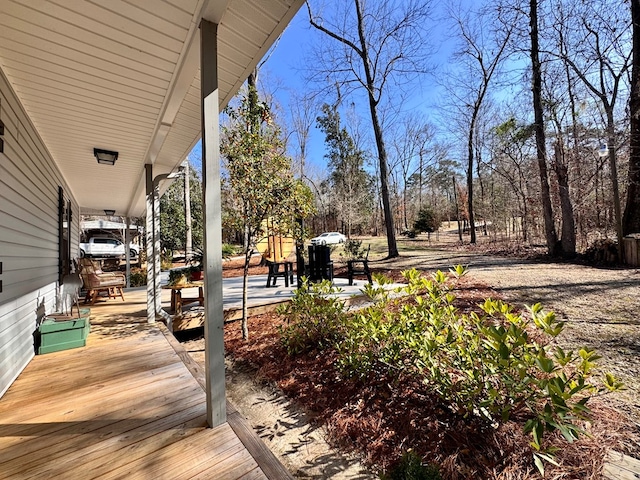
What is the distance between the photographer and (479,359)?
190cm

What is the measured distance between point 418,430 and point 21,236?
3868 mm

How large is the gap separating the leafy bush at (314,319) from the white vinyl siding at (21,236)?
2.57 m

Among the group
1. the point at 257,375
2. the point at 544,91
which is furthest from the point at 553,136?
the point at 257,375

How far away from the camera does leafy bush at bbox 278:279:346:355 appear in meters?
3.39

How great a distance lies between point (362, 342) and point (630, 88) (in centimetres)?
1044

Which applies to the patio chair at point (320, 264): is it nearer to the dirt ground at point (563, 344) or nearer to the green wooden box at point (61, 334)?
the dirt ground at point (563, 344)

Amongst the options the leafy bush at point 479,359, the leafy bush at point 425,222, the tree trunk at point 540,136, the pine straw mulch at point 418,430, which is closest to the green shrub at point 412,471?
the pine straw mulch at point 418,430

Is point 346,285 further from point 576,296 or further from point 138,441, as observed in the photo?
point 138,441

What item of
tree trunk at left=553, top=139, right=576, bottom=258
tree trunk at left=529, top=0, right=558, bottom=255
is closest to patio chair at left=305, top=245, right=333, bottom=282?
tree trunk at left=553, top=139, right=576, bottom=258

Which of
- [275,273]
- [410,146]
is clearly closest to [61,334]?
[275,273]

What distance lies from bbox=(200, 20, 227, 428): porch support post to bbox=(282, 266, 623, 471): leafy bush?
1415 millimetres

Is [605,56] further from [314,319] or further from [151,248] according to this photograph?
[151,248]

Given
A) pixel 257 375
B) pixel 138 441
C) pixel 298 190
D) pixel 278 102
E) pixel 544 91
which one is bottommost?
pixel 257 375

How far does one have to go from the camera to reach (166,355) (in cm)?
287
